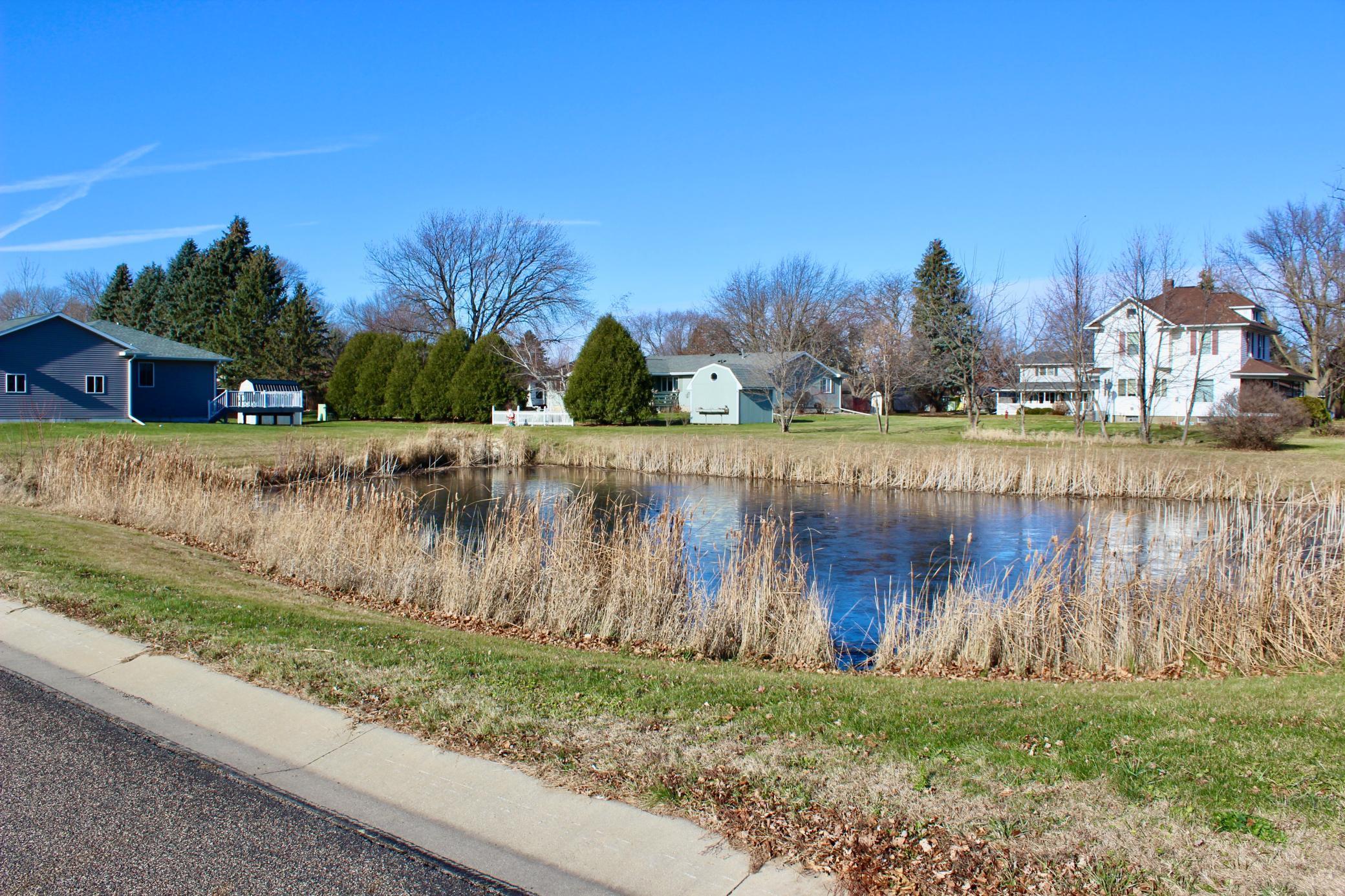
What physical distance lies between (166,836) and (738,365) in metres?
56.5

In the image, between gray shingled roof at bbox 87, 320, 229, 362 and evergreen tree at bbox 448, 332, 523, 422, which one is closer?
gray shingled roof at bbox 87, 320, 229, 362

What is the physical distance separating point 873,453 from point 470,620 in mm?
21785

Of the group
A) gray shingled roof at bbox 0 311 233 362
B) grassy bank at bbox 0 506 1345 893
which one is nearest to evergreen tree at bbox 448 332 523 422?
gray shingled roof at bbox 0 311 233 362

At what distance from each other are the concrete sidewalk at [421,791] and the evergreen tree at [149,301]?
73.4m

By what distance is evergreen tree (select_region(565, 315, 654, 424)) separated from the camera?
164 feet

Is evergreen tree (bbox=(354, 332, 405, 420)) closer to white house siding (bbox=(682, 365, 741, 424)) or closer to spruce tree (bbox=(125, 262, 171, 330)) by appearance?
white house siding (bbox=(682, 365, 741, 424))

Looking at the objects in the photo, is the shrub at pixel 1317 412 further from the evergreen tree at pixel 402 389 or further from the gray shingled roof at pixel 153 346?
the gray shingled roof at pixel 153 346

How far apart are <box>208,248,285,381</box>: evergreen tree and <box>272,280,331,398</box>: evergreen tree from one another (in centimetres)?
49

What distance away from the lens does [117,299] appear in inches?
3027

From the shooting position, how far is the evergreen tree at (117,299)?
7500 centimetres

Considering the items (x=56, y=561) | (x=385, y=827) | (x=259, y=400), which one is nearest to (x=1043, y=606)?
(x=385, y=827)

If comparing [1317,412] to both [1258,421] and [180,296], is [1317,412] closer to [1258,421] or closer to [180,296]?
[1258,421]

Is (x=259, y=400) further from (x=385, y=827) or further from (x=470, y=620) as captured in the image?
(x=385, y=827)

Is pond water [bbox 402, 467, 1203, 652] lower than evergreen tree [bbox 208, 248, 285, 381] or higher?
lower
